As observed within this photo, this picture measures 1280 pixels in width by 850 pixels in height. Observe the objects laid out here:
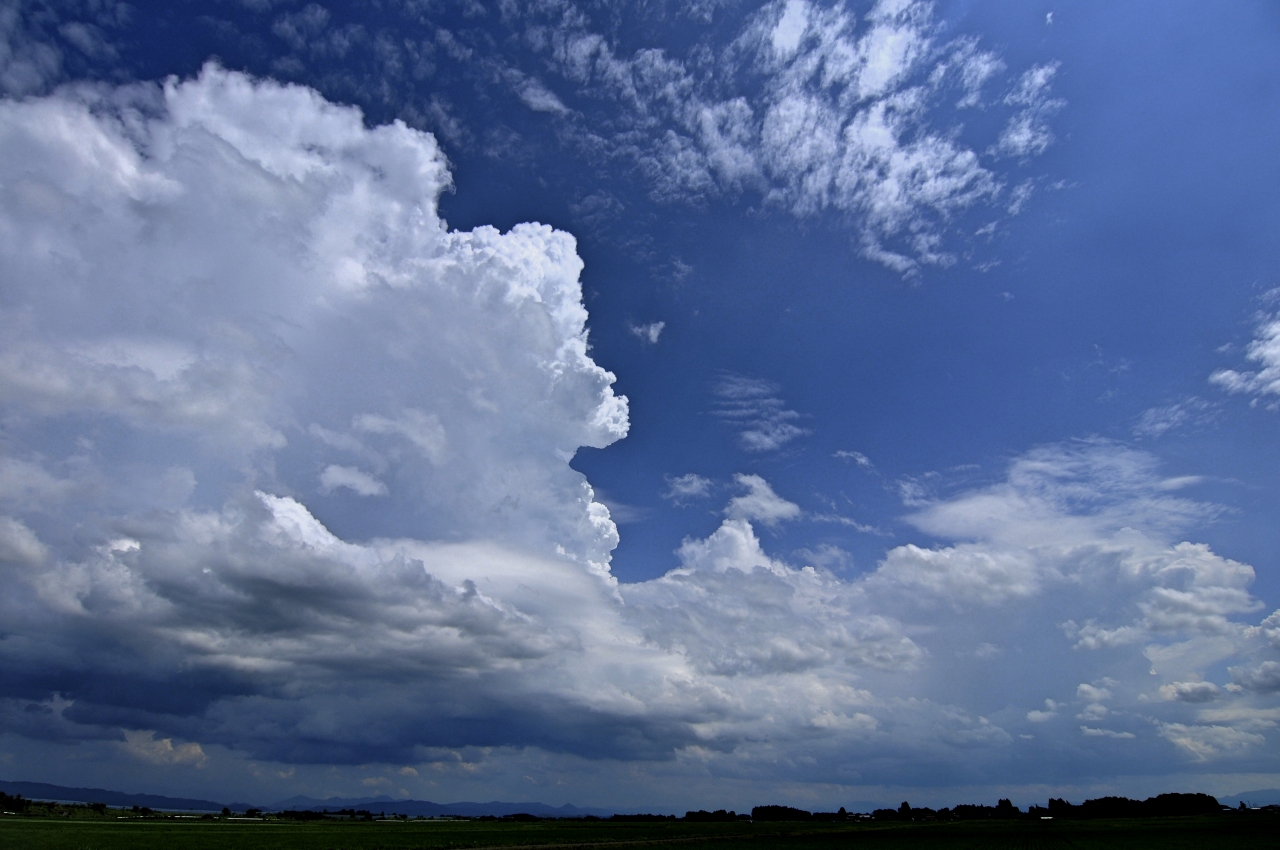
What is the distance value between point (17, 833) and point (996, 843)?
17453 centimetres

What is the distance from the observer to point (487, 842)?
132m

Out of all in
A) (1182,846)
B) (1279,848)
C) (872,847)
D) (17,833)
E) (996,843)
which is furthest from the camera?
(996,843)

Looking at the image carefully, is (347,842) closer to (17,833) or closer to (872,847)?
(17,833)

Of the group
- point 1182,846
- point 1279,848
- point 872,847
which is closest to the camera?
point 1279,848

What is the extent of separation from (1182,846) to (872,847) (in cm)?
5145

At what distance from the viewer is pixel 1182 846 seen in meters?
119

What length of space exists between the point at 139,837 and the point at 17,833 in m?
17.4

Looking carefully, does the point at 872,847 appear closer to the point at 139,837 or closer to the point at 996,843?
the point at 996,843

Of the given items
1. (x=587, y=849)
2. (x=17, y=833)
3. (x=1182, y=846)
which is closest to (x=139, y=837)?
(x=17, y=833)

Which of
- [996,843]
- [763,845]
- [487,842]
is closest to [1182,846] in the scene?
[996,843]

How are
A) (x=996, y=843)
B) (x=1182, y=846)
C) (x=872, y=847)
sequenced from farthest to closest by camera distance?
(x=996, y=843) → (x=872, y=847) → (x=1182, y=846)

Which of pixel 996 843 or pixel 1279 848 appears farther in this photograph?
pixel 996 843

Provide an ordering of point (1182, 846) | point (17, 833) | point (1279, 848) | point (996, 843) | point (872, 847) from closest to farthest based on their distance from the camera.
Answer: point (1279, 848), point (17, 833), point (1182, 846), point (872, 847), point (996, 843)

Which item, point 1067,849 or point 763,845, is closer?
point 1067,849
